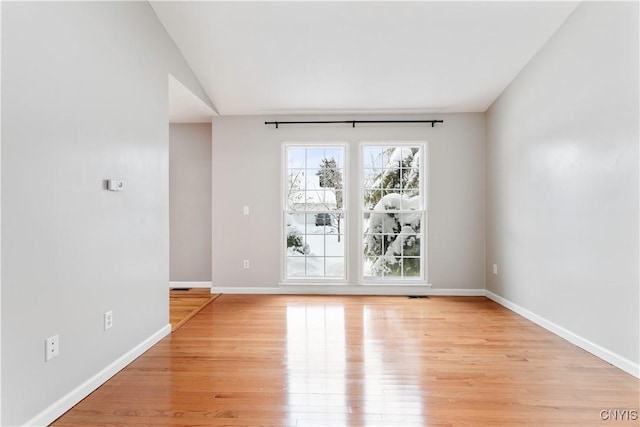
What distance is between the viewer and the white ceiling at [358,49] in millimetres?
2838

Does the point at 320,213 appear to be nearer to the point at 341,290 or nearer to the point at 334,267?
the point at 334,267

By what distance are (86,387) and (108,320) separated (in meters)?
0.40

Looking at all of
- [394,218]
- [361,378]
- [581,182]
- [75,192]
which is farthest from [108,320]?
[581,182]

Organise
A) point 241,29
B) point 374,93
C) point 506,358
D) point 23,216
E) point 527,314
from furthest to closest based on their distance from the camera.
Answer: point 374,93, point 527,314, point 241,29, point 506,358, point 23,216

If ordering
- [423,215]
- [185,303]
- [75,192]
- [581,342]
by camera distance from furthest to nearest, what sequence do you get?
[423,215]
[185,303]
[581,342]
[75,192]

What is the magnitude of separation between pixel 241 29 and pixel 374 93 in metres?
1.69

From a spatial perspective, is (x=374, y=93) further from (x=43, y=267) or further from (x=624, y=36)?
(x=43, y=267)

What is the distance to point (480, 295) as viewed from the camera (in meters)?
4.48

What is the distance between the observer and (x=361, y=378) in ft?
7.12

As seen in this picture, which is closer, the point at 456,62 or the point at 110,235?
the point at 110,235

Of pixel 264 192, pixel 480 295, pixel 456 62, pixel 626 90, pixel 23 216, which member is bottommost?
pixel 480 295

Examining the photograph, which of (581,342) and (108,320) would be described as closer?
(108,320)

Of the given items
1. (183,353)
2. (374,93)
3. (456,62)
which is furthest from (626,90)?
(183,353)

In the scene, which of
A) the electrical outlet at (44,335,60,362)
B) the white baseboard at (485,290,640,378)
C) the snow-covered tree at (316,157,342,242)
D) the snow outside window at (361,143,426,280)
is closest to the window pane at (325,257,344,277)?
the snow outside window at (361,143,426,280)
